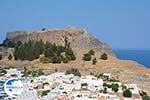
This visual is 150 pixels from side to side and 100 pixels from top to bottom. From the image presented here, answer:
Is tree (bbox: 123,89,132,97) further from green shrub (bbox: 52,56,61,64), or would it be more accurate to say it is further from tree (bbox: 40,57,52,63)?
tree (bbox: 40,57,52,63)

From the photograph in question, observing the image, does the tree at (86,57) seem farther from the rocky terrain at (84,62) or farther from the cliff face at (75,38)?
the cliff face at (75,38)

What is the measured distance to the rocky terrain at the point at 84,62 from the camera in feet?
132

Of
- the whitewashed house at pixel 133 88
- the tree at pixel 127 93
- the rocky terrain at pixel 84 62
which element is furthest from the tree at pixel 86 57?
the tree at pixel 127 93

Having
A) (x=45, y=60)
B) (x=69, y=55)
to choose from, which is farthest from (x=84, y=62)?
(x=45, y=60)

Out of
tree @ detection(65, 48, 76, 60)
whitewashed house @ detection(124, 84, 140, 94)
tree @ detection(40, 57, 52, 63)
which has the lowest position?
whitewashed house @ detection(124, 84, 140, 94)

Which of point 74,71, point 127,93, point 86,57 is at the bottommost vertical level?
point 127,93

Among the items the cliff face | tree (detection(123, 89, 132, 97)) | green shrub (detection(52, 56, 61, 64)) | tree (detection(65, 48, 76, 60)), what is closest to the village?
tree (detection(123, 89, 132, 97))

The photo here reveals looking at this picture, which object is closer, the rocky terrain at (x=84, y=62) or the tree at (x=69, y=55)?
the rocky terrain at (x=84, y=62)

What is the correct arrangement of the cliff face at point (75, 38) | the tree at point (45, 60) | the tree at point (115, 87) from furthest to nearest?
1. the cliff face at point (75, 38)
2. the tree at point (45, 60)
3. the tree at point (115, 87)

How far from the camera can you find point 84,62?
1761 inches

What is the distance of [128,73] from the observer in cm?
4053

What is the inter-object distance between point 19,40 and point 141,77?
2138 cm

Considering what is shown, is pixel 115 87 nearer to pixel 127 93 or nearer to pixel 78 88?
pixel 127 93

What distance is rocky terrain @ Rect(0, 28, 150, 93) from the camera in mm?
40100
